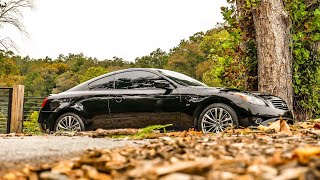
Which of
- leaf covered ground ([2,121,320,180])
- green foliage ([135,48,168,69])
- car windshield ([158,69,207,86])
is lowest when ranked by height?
leaf covered ground ([2,121,320,180])

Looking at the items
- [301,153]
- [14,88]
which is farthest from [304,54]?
[301,153]

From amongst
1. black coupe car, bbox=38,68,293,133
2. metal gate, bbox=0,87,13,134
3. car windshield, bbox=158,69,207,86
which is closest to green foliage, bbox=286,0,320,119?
black coupe car, bbox=38,68,293,133

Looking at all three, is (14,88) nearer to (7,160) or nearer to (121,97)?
(121,97)

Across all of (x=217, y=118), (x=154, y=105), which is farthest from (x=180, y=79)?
(x=217, y=118)

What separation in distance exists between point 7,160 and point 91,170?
1.16 meters

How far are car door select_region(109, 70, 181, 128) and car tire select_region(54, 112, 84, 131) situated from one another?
663 millimetres

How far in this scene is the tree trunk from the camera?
11.0 m

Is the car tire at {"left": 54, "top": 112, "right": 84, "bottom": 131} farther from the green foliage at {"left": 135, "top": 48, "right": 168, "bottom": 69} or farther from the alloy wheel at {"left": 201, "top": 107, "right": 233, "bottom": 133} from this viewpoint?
the green foliage at {"left": 135, "top": 48, "right": 168, "bottom": 69}

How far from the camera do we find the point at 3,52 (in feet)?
124

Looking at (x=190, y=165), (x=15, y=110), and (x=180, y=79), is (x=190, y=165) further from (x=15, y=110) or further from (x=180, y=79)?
(x=15, y=110)

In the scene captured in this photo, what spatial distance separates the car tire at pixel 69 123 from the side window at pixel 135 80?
962 millimetres

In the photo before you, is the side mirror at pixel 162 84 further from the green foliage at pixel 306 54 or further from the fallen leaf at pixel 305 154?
the fallen leaf at pixel 305 154

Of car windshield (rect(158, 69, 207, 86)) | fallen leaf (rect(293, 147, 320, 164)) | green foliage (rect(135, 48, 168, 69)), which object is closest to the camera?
fallen leaf (rect(293, 147, 320, 164))

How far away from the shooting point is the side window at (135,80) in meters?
9.58
